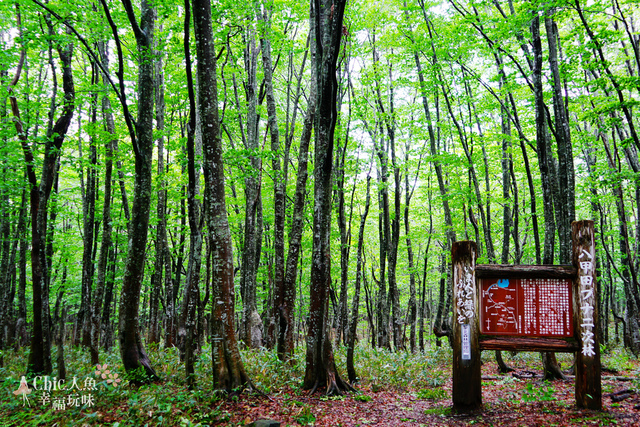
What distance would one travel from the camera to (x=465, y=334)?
6.00 metres

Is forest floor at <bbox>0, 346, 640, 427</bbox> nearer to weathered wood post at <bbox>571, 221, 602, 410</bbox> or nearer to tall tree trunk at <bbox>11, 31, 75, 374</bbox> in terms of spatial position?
weathered wood post at <bbox>571, 221, 602, 410</bbox>

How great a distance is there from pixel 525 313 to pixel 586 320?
2.83 feet

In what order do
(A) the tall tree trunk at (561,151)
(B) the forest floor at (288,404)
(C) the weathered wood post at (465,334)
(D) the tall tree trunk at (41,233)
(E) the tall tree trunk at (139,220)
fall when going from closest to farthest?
(B) the forest floor at (288,404) < (C) the weathered wood post at (465,334) < (E) the tall tree trunk at (139,220) < (D) the tall tree trunk at (41,233) < (A) the tall tree trunk at (561,151)

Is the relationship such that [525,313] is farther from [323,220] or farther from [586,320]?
[323,220]

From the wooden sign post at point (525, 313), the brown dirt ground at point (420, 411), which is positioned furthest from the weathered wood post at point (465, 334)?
the brown dirt ground at point (420, 411)

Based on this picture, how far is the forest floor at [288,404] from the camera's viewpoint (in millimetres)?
5285

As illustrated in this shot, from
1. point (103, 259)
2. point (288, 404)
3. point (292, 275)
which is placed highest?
point (103, 259)

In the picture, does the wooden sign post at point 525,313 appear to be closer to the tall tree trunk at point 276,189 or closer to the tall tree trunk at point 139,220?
the tall tree trunk at point 276,189

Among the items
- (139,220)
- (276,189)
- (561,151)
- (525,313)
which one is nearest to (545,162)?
(561,151)

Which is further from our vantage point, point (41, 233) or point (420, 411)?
point (41, 233)

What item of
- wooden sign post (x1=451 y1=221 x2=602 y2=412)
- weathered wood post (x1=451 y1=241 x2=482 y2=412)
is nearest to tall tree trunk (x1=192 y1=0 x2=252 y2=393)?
weathered wood post (x1=451 y1=241 x2=482 y2=412)

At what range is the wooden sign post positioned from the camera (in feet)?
18.9

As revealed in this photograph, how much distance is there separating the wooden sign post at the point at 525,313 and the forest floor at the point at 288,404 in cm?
54

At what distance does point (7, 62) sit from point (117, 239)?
842 cm
